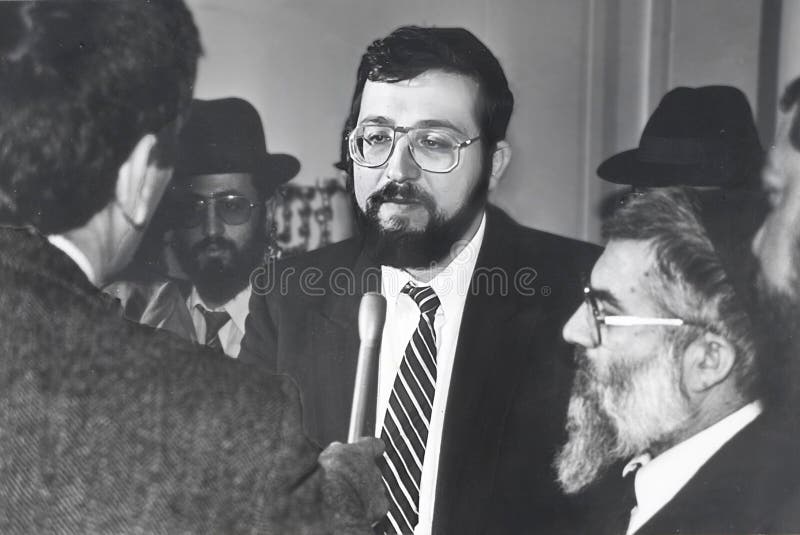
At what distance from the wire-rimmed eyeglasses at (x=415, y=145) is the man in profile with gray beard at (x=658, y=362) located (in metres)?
0.42

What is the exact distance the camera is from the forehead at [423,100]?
206 centimetres

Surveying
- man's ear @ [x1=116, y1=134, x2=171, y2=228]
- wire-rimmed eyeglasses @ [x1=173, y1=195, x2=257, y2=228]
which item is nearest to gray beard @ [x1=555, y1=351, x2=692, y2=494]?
wire-rimmed eyeglasses @ [x1=173, y1=195, x2=257, y2=228]

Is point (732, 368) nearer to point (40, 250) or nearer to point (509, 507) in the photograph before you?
point (509, 507)

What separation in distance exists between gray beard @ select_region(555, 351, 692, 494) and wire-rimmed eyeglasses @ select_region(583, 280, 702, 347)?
0.07 metres

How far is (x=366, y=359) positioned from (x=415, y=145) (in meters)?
0.51

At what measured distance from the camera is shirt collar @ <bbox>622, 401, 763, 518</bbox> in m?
2.21

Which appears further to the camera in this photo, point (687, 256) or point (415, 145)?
point (687, 256)

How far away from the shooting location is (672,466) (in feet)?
7.27

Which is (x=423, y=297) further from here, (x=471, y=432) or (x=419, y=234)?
(x=471, y=432)

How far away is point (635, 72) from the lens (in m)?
2.19

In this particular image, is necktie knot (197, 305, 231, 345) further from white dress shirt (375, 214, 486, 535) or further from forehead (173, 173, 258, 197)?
white dress shirt (375, 214, 486, 535)

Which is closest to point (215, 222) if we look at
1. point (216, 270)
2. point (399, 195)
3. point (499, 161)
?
point (216, 270)

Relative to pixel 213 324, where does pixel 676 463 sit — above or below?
below

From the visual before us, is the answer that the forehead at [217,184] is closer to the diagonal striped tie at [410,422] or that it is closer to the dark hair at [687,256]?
the diagonal striped tie at [410,422]
